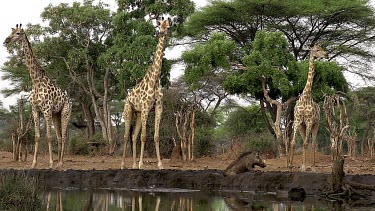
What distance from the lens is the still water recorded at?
12.9 metres

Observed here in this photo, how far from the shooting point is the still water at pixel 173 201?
12.9 m

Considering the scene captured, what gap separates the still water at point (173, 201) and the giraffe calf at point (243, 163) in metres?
1.35

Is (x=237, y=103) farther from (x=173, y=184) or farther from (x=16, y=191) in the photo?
(x=16, y=191)

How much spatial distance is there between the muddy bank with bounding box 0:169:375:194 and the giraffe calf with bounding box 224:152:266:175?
0.21 meters

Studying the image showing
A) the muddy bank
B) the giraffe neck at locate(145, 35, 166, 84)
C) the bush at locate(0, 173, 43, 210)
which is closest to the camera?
the bush at locate(0, 173, 43, 210)

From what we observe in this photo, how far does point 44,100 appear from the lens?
19.2m

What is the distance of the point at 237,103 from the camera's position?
43062 mm

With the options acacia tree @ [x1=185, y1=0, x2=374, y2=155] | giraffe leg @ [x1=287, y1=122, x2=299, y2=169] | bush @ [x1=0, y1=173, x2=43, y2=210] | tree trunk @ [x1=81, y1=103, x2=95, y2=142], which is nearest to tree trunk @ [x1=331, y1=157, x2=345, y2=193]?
giraffe leg @ [x1=287, y1=122, x2=299, y2=169]

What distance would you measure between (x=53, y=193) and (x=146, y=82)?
5.46 meters

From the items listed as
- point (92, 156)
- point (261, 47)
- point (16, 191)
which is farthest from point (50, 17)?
point (16, 191)

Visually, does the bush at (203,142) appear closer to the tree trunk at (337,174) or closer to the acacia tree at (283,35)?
the acacia tree at (283,35)

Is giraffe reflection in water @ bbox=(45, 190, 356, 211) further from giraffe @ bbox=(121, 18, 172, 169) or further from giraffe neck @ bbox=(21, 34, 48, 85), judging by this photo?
giraffe neck @ bbox=(21, 34, 48, 85)

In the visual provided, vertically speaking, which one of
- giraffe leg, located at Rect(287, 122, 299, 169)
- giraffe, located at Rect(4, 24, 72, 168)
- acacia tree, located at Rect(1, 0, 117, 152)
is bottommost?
giraffe leg, located at Rect(287, 122, 299, 169)

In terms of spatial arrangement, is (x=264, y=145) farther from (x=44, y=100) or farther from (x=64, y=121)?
(x=44, y=100)
